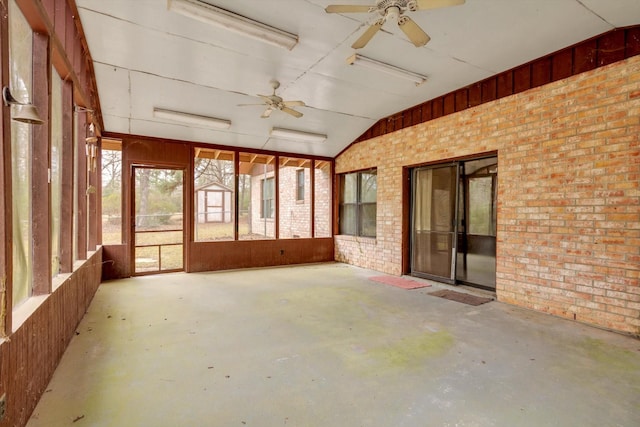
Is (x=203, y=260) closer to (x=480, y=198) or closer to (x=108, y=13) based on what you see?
(x=108, y=13)

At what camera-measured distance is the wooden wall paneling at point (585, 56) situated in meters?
3.70

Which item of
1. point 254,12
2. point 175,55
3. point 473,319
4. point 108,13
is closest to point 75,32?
point 108,13

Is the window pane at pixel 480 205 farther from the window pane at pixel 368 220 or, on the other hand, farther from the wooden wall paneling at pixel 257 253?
the wooden wall paneling at pixel 257 253

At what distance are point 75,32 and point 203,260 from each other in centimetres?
446

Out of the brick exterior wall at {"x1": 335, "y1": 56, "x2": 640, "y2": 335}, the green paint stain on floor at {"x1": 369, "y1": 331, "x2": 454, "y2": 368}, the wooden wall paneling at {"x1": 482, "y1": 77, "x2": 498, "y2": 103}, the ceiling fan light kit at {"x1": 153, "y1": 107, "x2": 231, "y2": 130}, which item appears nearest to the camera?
the green paint stain on floor at {"x1": 369, "y1": 331, "x2": 454, "y2": 368}

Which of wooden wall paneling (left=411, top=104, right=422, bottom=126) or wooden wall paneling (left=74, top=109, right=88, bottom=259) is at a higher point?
wooden wall paneling (left=411, top=104, right=422, bottom=126)

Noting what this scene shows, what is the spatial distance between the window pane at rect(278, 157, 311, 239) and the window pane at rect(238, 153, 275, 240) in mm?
534

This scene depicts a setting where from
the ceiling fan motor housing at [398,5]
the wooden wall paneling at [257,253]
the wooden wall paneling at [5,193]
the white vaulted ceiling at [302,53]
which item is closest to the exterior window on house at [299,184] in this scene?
the wooden wall paneling at [257,253]

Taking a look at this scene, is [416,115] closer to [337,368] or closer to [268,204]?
[337,368]

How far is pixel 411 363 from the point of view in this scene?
9.01 ft

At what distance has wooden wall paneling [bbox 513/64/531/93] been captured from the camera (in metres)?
4.31

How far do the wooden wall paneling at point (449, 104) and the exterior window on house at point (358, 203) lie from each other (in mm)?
2115

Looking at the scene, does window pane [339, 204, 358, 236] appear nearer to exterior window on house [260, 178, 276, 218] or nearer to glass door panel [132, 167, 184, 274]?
exterior window on house [260, 178, 276, 218]

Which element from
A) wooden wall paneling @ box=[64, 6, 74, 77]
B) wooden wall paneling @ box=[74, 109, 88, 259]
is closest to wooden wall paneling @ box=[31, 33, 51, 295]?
wooden wall paneling @ box=[64, 6, 74, 77]
